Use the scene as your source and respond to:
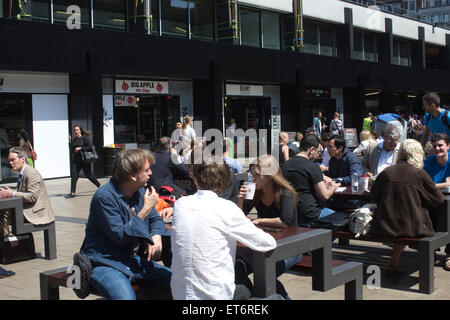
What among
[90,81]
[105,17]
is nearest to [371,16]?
[105,17]

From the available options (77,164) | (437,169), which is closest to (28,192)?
(437,169)

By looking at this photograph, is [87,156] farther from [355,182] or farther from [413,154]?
[413,154]

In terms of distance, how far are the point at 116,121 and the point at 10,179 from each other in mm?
4214

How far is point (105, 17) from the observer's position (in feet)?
58.7

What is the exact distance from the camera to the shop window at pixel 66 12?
53.9ft

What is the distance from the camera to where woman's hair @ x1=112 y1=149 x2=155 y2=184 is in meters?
3.74

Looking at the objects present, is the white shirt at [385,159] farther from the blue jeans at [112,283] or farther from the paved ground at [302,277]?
the blue jeans at [112,283]

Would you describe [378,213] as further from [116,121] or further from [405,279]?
[116,121]

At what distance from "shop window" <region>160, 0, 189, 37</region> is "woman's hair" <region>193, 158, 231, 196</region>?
1718 cm

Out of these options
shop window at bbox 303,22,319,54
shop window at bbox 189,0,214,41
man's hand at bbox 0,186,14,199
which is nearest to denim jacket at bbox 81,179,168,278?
man's hand at bbox 0,186,14,199

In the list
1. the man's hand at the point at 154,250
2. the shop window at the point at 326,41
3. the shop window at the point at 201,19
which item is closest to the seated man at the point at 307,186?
the man's hand at the point at 154,250

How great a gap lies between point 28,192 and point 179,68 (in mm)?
13019

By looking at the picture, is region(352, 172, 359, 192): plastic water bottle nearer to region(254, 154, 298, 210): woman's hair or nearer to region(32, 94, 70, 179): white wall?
region(254, 154, 298, 210): woman's hair

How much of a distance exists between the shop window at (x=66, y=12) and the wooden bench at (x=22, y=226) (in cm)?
1128
